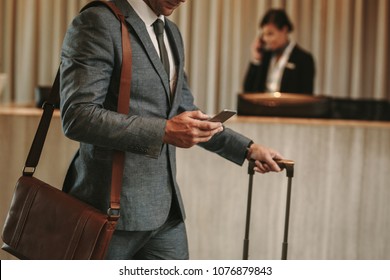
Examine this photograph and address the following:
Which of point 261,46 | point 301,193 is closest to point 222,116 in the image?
point 301,193

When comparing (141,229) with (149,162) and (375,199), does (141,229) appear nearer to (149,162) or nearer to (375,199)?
(149,162)

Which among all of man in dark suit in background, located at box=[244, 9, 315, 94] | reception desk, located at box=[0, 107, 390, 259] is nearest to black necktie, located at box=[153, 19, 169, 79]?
reception desk, located at box=[0, 107, 390, 259]

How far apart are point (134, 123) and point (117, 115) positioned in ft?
0.13

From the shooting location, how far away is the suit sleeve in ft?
5.24

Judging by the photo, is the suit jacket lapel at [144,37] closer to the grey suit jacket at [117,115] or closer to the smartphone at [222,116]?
the grey suit jacket at [117,115]

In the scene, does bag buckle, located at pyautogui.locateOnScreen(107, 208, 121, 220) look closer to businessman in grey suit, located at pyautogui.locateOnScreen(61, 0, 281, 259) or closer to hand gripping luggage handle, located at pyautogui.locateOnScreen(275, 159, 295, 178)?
businessman in grey suit, located at pyautogui.locateOnScreen(61, 0, 281, 259)

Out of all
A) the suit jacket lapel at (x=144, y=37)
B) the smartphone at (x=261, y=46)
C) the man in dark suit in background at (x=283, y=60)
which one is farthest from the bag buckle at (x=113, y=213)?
the smartphone at (x=261, y=46)

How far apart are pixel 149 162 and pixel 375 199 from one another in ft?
6.06

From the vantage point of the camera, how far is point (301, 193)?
3.34 metres

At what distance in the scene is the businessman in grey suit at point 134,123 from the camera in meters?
1.60

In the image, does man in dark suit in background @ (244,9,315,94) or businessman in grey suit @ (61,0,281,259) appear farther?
man in dark suit in background @ (244,9,315,94)

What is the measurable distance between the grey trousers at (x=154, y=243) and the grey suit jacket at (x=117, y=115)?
0.15ft

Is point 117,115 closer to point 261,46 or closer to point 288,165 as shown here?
point 288,165
